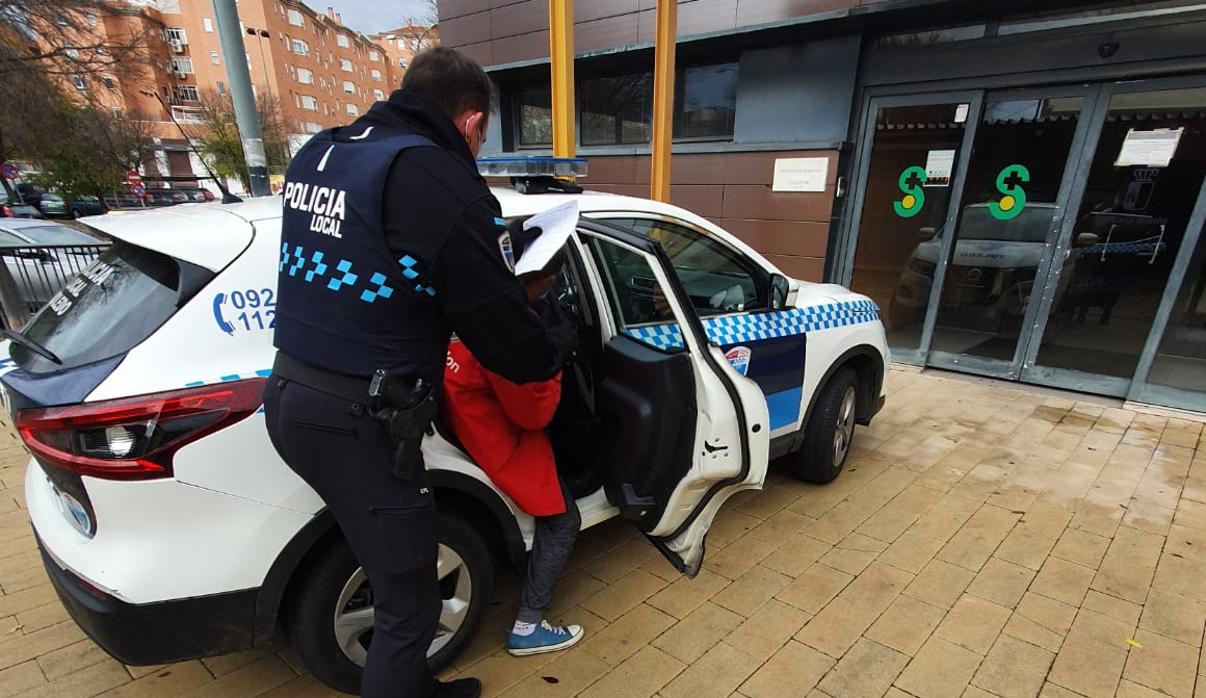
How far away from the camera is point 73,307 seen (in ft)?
5.86

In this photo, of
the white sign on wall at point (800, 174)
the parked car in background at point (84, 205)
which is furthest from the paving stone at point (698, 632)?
the parked car in background at point (84, 205)

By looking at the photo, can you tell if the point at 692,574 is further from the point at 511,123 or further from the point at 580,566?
the point at 511,123

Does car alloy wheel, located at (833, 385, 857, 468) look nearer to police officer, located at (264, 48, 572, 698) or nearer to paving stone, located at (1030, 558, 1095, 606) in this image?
paving stone, located at (1030, 558, 1095, 606)

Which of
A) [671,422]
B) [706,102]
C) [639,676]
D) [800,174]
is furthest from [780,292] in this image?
[706,102]

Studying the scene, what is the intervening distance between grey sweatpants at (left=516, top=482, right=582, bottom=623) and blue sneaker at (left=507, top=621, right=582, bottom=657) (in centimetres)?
5

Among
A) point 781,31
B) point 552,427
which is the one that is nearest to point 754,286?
point 552,427

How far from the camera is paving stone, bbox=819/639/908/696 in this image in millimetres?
2029

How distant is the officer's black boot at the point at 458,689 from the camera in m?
1.90

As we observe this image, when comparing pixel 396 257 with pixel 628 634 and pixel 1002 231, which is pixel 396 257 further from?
pixel 1002 231

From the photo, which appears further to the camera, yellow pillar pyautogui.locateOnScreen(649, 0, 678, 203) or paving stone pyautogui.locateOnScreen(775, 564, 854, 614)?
yellow pillar pyautogui.locateOnScreen(649, 0, 678, 203)

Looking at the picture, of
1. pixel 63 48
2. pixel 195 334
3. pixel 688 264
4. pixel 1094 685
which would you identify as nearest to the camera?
pixel 195 334

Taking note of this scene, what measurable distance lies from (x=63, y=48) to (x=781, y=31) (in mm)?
17048

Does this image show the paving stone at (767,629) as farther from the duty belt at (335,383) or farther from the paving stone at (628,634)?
the duty belt at (335,383)

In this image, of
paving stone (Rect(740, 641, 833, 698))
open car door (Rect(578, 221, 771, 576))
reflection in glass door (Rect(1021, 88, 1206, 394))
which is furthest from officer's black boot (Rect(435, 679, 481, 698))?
reflection in glass door (Rect(1021, 88, 1206, 394))
